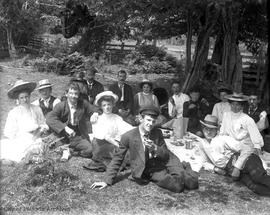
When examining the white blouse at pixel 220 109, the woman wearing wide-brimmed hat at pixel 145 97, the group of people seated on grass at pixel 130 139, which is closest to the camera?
the group of people seated on grass at pixel 130 139

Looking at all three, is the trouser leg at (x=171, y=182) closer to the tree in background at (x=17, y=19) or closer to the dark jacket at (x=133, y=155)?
the dark jacket at (x=133, y=155)

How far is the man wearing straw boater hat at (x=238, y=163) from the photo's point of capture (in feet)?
16.5

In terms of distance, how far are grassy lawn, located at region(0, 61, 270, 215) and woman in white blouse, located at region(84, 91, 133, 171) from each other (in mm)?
352

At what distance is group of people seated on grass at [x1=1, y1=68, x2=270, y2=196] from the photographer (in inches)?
193

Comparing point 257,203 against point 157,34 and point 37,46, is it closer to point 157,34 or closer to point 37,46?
point 157,34

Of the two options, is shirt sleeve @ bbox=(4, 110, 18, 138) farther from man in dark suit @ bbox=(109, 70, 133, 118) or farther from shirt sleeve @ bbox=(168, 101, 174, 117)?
shirt sleeve @ bbox=(168, 101, 174, 117)

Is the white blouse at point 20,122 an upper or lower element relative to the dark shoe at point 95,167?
upper

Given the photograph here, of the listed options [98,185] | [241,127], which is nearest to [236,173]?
[241,127]

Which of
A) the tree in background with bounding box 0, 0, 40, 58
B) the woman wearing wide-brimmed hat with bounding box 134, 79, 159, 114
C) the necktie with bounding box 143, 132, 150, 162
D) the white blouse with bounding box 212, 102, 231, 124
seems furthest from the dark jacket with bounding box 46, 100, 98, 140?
the tree in background with bounding box 0, 0, 40, 58

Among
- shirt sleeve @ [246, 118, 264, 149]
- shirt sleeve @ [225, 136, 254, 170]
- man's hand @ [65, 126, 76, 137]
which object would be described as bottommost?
shirt sleeve @ [225, 136, 254, 170]

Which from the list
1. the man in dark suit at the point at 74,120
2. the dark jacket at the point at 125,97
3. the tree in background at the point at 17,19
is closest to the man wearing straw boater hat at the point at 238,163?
the man in dark suit at the point at 74,120

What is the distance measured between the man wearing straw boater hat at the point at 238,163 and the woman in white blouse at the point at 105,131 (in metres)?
1.45

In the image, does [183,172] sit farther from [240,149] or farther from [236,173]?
[240,149]

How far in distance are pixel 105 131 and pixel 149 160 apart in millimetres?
1038
